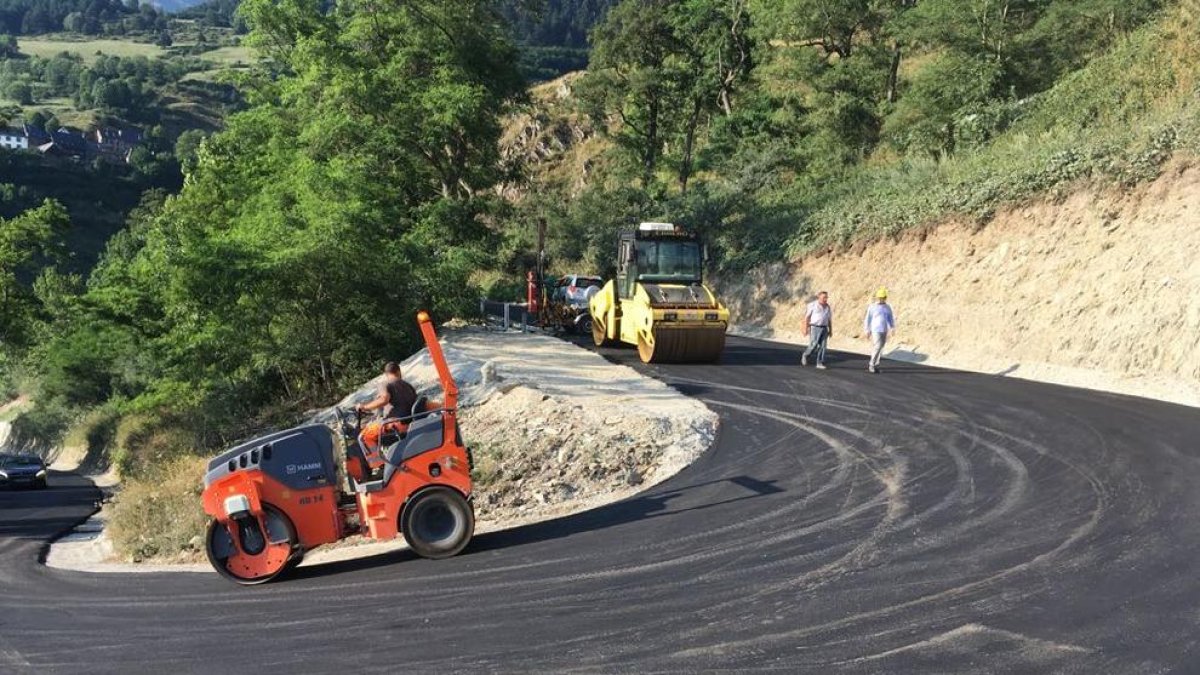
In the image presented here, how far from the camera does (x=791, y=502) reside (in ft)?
32.1

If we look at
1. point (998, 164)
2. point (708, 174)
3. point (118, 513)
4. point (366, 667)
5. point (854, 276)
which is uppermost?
point (708, 174)

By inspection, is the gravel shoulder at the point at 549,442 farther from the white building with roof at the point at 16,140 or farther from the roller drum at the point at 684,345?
the white building with roof at the point at 16,140

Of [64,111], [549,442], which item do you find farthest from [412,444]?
[64,111]

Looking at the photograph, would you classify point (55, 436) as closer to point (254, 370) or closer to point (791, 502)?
point (254, 370)

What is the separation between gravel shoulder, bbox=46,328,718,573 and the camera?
11055 millimetres

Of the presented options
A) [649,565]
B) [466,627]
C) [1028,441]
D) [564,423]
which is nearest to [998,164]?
[1028,441]

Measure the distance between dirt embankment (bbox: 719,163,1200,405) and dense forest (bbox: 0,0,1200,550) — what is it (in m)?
0.93

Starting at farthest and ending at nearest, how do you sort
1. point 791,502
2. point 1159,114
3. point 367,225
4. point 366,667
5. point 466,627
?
1. point 367,225
2. point 1159,114
3. point 791,502
4. point 466,627
5. point 366,667

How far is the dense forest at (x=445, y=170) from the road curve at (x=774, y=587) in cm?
1128

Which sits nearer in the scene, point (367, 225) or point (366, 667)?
point (366, 667)

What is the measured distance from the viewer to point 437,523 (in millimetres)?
9023

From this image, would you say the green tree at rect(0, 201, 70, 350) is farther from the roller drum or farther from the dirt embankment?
the dirt embankment

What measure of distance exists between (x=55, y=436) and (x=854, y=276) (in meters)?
50.4

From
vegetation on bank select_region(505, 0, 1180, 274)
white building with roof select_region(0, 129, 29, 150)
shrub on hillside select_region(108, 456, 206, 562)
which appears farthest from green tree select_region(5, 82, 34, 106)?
shrub on hillside select_region(108, 456, 206, 562)
